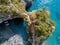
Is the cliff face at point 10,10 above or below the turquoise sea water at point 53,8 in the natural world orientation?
above

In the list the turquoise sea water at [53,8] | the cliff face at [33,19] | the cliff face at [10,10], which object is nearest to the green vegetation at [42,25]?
the cliff face at [33,19]

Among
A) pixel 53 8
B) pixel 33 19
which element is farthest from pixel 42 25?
pixel 53 8

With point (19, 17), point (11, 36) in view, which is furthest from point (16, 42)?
point (19, 17)

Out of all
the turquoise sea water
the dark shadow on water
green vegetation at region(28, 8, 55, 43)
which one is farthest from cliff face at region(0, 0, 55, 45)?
the turquoise sea water

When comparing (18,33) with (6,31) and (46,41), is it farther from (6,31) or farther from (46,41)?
(46,41)

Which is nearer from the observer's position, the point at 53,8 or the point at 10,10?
the point at 10,10

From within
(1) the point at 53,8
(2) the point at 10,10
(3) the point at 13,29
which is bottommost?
(3) the point at 13,29

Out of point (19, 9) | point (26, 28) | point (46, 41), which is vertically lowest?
point (46, 41)

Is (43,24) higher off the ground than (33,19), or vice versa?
(33,19)

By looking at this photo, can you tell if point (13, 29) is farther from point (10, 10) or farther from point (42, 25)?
point (42, 25)

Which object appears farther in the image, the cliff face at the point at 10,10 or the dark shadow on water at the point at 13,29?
the dark shadow on water at the point at 13,29

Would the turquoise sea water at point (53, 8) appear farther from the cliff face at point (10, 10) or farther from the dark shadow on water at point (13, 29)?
the cliff face at point (10, 10)
